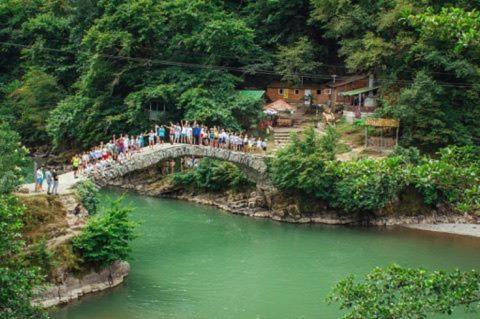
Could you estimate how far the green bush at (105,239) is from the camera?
971 inches

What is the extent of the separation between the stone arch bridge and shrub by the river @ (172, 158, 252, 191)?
4.58 ft

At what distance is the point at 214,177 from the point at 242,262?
10532 millimetres

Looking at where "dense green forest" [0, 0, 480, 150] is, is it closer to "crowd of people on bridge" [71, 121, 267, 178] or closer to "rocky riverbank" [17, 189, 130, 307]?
"crowd of people on bridge" [71, 121, 267, 178]

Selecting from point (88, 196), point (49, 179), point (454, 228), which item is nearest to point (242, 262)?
point (88, 196)

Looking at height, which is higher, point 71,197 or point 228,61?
point 228,61

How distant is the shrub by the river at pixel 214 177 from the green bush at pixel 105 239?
13898mm

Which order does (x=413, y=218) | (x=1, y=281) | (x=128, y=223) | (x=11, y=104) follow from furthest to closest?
(x=11, y=104) → (x=413, y=218) → (x=128, y=223) → (x=1, y=281)

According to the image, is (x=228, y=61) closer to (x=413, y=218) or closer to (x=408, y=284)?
(x=413, y=218)

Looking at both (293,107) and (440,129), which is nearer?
(440,129)

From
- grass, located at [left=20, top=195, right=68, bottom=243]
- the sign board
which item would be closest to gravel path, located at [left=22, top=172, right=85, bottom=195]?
grass, located at [left=20, top=195, right=68, bottom=243]

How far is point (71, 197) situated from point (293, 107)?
2267 cm

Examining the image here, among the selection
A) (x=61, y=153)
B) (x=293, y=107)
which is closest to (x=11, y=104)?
(x=61, y=153)

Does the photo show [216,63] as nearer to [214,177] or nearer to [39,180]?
[214,177]

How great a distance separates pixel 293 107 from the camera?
47250 millimetres
